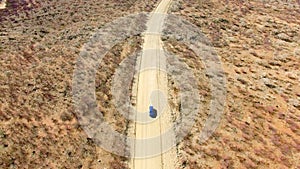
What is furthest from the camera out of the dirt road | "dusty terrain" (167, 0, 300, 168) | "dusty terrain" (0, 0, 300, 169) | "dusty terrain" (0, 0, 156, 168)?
"dusty terrain" (167, 0, 300, 168)

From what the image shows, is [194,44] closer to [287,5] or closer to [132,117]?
[132,117]

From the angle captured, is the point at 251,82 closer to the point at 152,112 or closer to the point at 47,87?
the point at 152,112

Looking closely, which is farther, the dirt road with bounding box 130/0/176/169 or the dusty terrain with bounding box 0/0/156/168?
the dirt road with bounding box 130/0/176/169

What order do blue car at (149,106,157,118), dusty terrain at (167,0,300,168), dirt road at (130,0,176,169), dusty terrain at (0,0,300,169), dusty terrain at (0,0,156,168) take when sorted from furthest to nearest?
1. blue car at (149,106,157,118)
2. dusty terrain at (167,0,300,168)
3. dusty terrain at (0,0,300,169)
4. dirt road at (130,0,176,169)
5. dusty terrain at (0,0,156,168)

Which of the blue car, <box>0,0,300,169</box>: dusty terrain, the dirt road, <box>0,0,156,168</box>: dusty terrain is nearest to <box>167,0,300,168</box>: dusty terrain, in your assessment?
<box>0,0,300,169</box>: dusty terrain

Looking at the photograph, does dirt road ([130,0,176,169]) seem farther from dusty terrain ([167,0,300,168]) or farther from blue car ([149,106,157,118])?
dusty terrain ([167,0,300,168])

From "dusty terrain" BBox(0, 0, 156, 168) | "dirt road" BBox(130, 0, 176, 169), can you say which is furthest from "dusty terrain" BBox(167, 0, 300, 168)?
"dusty terrain" BBox(0, 0, 156, 168)

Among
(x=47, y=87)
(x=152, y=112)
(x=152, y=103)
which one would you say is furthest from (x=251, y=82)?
(x=47, y=87)

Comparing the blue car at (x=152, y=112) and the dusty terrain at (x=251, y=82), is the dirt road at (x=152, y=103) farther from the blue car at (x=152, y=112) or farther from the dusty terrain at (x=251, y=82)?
the dusty terrain at (x=251, y=82)
